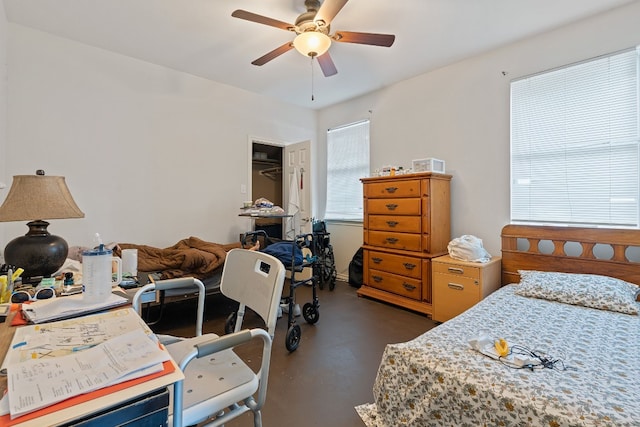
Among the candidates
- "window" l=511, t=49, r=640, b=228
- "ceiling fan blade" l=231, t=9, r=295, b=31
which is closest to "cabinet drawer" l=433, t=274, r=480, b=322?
"window" l=511, t=49, r=640, b=228

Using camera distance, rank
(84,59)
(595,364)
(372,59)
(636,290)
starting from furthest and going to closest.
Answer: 1. (372,59)
2. (84,59)
3. (636,290)
4. (595,364)

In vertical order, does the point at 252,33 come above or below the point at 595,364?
above

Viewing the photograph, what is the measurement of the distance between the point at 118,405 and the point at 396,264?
310 cm

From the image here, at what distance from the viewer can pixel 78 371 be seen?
0.69 metres

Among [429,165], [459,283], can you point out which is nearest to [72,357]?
[459,283]

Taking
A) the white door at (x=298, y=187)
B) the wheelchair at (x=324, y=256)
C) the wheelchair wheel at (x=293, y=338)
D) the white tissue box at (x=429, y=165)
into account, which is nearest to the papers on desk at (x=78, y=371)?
the wheelchair wheel at (x=293, y=338)

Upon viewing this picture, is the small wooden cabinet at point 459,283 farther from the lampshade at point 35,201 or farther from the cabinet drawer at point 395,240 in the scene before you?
the lampshade at point 35,201

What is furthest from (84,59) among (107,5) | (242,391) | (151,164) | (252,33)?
(242,391)

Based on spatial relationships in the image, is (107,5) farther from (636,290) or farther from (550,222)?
(636,290)

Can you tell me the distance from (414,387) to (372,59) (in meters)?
3.17

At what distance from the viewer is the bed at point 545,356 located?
1140 mm

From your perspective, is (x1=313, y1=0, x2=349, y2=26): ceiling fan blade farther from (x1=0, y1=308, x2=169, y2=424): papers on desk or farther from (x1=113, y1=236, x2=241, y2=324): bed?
(x1=113, y1=236, x2=241, y2=324): bed

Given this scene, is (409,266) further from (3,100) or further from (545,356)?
(3,100)

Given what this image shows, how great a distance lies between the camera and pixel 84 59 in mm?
3037
